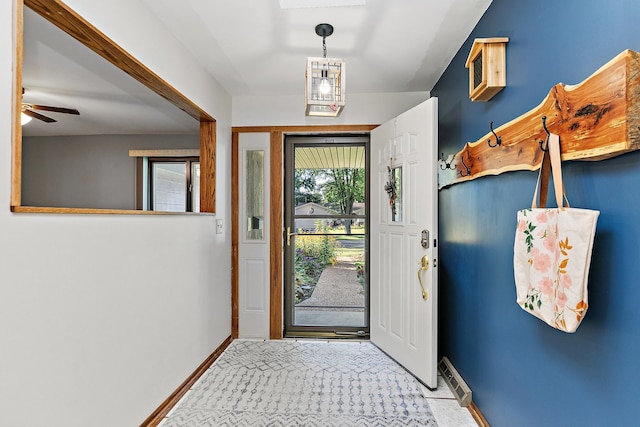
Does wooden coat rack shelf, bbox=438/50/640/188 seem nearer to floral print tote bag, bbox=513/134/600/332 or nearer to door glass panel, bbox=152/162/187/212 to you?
floral print tote bag, bbox=513/134/600/332

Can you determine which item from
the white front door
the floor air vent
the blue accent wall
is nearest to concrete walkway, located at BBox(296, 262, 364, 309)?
the white front door

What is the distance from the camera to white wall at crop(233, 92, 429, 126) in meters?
3.39

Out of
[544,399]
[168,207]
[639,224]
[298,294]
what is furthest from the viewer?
[168,207]

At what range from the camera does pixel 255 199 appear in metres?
3.47

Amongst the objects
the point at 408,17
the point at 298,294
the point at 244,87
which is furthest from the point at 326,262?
the point at 408,17

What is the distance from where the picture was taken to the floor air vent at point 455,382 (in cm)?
220

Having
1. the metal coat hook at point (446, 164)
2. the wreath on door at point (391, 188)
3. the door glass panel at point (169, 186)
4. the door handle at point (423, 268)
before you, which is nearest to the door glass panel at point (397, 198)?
the wreath on door at point (391, 188)

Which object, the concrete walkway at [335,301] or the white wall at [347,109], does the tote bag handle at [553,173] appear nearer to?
the white wall at [347,109]

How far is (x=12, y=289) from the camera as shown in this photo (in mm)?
1177

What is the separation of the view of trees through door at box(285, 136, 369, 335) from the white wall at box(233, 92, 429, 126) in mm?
223

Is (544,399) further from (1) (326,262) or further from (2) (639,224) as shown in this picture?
(1) (326,262)

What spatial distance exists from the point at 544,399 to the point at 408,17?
2043 mm

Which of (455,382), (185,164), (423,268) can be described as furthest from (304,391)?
Result: (185,164)

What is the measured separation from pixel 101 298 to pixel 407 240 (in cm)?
203
